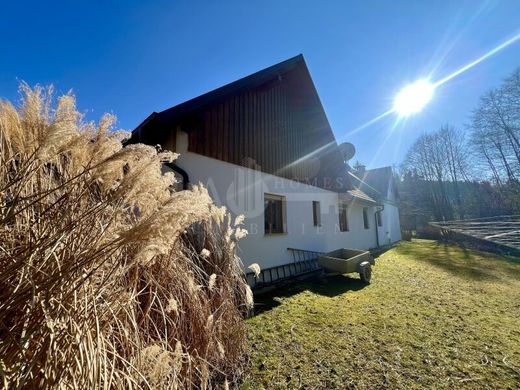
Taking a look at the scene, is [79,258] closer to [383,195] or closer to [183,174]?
[183,174]

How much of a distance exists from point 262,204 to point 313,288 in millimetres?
2642

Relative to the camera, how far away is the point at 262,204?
7023mm

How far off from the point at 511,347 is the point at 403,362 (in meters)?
1.87

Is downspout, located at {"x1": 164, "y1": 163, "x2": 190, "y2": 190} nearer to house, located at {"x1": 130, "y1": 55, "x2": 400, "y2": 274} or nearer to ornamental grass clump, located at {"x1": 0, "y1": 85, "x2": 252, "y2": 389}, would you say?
→ house, located at {"x1": 130, "y1": 55, "x2": 400, "y2": 274}

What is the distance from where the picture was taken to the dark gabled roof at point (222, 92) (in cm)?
488

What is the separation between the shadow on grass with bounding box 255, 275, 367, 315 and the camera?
17.0ft

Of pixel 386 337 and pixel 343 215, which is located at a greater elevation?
pixel 343 215

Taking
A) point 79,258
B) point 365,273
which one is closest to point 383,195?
point 365,273

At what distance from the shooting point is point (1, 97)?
5.00ft

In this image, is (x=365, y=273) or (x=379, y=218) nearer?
(x=365, y=273)

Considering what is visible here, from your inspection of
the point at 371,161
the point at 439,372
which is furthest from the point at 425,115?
the point at 439,372

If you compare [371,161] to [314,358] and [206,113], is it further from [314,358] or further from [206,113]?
[314,358]

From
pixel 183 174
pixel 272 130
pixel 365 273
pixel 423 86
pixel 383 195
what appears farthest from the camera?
pixel 383 195

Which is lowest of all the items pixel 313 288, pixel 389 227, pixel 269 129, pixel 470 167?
pixel 313 288
